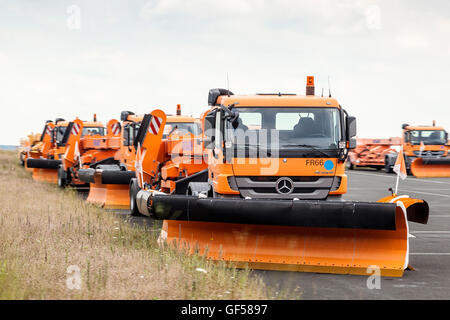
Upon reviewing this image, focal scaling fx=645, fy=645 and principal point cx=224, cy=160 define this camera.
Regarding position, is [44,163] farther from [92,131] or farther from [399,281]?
[399,281]

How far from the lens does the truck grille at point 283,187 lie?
9.87 metres

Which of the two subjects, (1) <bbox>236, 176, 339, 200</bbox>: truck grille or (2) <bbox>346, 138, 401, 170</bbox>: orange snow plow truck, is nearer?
(1) <bbox>236, 176, 339, 200</bbox>: truck grille

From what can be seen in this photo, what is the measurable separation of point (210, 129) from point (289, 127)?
1314 millimetres

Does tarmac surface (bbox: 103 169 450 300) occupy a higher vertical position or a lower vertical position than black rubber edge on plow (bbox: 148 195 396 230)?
lower

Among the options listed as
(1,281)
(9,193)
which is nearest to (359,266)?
(1,281)

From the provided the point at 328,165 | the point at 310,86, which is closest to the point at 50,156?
the point at 310,86

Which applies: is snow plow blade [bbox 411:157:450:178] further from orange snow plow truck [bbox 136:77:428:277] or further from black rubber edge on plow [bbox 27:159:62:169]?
orange snow plow truck [bbox 136:77:428:277]

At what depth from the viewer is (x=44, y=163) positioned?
86.0ft

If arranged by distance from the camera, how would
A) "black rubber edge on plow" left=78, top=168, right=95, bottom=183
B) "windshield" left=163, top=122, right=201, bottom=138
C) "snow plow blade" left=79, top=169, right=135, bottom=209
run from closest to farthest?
"windshield" left=163, top=122, right=201, bottom=138 → "snow plow blade" left=79, top=169, right=135, bottom=209 → "black rubber edge on plow" left=78, top=168, right=95, bottom=183

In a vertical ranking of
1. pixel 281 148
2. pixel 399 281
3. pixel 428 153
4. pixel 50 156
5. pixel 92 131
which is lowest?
pixel 399 281

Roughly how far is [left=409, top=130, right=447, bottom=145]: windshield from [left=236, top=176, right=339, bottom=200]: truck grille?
82.2 ft

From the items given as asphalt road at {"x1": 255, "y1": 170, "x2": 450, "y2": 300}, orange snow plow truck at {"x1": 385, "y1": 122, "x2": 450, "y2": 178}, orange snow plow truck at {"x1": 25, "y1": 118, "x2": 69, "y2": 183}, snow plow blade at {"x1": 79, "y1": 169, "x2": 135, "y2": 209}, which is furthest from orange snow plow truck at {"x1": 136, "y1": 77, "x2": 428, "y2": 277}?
orange snow plow truck at {"x1": 385, "y1": 122, "x2": 450, "y2": 178}

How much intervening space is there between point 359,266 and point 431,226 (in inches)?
225

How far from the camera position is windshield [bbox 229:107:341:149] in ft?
32.5
